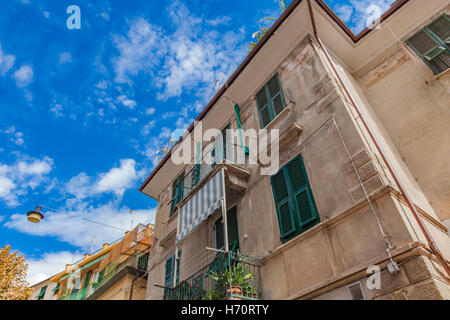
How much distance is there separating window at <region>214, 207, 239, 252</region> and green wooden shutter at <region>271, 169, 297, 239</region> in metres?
1.69

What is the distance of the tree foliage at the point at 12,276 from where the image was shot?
16.9 meters

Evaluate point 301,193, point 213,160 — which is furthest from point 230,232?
point 213,160

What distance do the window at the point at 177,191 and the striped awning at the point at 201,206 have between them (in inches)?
117

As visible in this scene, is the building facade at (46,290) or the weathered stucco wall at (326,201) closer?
the weathered stucco wall at (326,201)

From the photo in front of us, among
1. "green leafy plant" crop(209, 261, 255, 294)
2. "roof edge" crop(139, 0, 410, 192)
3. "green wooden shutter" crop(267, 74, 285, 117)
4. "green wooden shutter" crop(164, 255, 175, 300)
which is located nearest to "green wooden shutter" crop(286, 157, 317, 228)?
"green leafy plant" crop(209, 261, 255, 294)

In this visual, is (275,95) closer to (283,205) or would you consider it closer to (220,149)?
(220,149)

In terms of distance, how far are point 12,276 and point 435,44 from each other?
22188mm

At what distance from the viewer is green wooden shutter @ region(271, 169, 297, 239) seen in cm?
682

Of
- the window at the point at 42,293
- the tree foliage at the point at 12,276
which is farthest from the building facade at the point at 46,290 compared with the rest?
the tree foliage at the point at 12,276

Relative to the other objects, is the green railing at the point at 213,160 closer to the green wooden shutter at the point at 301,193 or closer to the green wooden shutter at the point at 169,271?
the green wooden shutter at the point at 301,193

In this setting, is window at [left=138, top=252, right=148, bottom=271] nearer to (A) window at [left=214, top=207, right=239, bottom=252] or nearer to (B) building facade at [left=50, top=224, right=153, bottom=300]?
(B) building facade at [left=50, top=224, right=153, bottom=300]

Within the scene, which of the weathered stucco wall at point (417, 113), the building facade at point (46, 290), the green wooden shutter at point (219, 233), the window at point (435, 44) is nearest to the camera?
the weathered stucco wall at point (417, 113)

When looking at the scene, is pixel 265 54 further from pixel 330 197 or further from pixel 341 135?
pixel 330 197

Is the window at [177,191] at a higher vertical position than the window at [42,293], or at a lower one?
lower
